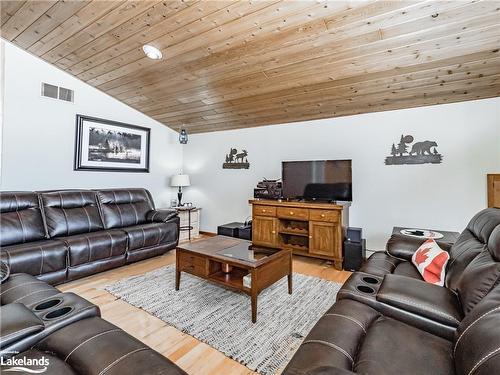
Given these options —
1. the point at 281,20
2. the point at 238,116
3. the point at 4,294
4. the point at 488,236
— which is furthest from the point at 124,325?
the point at 238,116

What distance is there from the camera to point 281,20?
7.34 ft

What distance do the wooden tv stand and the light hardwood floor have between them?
287 mm

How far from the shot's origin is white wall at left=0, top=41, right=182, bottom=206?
3.27 m

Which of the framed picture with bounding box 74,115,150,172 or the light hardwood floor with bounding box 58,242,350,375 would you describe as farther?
the framed picture with bounding box 74,115,150,172

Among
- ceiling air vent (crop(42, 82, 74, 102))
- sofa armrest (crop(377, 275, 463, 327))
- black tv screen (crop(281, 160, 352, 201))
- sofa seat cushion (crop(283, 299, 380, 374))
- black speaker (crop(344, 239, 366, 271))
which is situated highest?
ceiling air vent (crop(42, 82, 74, 102))

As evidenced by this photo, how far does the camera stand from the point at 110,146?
4309 mm

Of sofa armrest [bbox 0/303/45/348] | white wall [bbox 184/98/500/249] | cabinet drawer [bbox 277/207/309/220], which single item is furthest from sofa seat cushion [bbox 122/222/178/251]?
sofa armrest [bbox 0/303/45/348]

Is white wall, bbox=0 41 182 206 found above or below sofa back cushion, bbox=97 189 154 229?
above

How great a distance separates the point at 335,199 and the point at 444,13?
2.18 metres

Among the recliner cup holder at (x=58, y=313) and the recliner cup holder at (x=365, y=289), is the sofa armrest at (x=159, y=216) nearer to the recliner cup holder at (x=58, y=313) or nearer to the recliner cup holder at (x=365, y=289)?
the recliner cup holder at (x=58, y=313)

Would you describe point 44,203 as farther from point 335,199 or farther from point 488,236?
point 488,236

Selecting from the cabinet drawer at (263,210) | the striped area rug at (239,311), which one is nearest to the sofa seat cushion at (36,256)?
Result: the striped area rug at (239,311)

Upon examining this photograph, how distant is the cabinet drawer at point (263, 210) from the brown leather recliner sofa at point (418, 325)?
6.51ft

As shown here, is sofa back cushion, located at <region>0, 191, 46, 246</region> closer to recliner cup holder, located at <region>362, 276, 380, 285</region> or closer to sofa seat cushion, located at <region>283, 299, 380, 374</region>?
sofa seat cushion, located at <region>283, 299, 380, 374</region>
